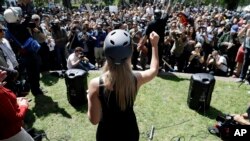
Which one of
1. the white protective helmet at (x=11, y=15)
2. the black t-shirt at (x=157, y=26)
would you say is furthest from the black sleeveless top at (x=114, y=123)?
the black t-shirt at (x=157, y=26)

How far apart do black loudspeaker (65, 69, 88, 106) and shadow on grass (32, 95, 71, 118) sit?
37 centimetres

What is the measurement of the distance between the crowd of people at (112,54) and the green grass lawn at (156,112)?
2.41 feet

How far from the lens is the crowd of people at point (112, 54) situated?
9.12 ft

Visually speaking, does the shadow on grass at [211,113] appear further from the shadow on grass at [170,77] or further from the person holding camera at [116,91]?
the person holding camera at [116,91]

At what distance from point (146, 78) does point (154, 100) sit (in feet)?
15.0

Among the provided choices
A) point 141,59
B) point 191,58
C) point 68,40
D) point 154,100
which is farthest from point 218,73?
point 68,40

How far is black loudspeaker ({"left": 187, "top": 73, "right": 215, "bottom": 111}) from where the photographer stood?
668 cm

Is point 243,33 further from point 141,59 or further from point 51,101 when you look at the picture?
point 51,101

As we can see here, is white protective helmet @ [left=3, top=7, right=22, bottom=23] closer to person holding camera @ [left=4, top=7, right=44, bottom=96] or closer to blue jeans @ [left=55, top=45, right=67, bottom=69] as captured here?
person holding camera @ [left=4, top=7, right=44, bottom=96]

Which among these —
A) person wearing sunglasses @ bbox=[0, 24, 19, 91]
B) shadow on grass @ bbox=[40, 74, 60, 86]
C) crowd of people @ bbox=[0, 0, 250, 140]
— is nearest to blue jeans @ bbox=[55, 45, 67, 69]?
crowd of people @ bbox=[0, 0, 250, 140]

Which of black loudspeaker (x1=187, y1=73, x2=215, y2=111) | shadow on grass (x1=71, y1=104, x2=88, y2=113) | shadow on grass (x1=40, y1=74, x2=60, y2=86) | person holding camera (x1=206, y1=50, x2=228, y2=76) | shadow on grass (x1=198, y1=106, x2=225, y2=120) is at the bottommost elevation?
person holding camera (x1=206, y1=50, x2=228, y2=76)

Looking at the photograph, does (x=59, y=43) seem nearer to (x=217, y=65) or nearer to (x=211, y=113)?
(x=217, y=65)

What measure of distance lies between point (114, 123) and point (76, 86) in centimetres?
410

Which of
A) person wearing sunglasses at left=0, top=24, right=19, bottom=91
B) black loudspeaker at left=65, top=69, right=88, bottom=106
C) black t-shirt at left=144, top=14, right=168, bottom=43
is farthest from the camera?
black t-shirt at left=144, top=14, right=168, bottom=43
